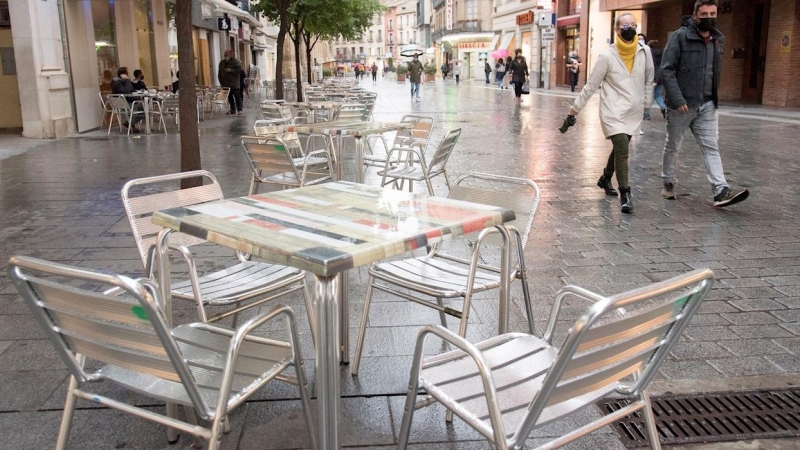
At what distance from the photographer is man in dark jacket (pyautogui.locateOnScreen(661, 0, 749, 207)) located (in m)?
6.30

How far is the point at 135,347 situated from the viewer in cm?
190

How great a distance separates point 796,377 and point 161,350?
2741mm

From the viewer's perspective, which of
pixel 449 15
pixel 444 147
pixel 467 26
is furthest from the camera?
pixel 449 15

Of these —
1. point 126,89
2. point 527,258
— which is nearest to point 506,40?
point 126,89

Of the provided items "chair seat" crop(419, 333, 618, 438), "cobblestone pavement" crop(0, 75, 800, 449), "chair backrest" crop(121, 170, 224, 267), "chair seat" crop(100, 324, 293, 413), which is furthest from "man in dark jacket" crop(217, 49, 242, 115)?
"chair seat" crop(419, 333, 618, 438)

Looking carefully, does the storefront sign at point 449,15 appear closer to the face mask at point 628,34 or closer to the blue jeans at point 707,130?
the blue jeans at point 707,130

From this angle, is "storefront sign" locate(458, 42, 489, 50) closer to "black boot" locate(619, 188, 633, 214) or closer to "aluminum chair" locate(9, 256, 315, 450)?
"black boot" locate(619, 188, 633, 214)

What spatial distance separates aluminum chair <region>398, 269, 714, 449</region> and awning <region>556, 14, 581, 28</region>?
31810 mm

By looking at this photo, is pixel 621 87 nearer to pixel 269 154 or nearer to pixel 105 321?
pixel 269 154

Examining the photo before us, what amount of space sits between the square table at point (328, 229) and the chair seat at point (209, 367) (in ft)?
0.77

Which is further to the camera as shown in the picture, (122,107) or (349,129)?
(122,107)

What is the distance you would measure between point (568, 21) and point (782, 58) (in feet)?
51.1

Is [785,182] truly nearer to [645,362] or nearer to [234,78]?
[645,362]

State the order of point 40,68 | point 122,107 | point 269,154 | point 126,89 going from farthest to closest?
point 126,89, point 122,107, point 40,68, point 269,154
